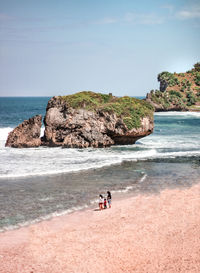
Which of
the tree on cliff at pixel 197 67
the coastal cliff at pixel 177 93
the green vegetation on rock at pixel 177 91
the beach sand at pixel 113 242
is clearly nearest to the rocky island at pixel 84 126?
the beach sand at pixel 113 242

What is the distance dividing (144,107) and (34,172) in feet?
62.3

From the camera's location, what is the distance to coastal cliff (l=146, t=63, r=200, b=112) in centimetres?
10861

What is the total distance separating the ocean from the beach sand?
174cm

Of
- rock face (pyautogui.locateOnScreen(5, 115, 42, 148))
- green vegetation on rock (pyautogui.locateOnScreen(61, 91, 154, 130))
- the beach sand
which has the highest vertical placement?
green vegetation on rock (pyautogui.locateOnScreen(61, 91, 154, 130))

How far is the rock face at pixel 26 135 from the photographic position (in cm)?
3722

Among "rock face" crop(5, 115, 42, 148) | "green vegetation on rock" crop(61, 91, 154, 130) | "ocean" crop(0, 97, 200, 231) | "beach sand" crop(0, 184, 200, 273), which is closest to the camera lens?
"beach sand" crop(0, 184, 200, 273)

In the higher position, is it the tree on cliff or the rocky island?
the tree on cliff

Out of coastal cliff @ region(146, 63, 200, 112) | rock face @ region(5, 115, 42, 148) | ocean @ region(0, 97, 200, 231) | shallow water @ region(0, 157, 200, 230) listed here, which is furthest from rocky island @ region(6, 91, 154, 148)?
coastal cliff @ region(146, 63, 200, 112)

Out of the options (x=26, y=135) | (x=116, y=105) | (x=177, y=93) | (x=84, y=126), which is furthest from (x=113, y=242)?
(x=177, y=93)

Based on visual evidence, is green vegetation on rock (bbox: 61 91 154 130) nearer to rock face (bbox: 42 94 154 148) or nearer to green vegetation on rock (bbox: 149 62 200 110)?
rock face (bbox: 42 94 154 148)

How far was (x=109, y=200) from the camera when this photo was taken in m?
19.6

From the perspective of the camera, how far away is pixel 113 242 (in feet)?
48.9

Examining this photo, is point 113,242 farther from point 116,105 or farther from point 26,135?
point 116,105

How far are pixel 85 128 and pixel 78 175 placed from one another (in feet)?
37.8
